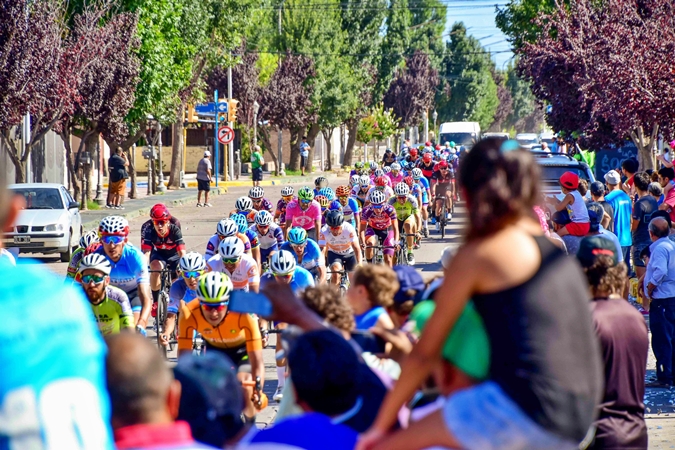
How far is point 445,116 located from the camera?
104 meters

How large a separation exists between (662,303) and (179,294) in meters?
4.89

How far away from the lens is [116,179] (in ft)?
103

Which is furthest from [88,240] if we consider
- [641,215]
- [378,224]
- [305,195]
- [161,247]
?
[378,224]

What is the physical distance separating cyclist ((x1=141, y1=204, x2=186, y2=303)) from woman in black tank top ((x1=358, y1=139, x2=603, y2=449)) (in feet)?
33.2

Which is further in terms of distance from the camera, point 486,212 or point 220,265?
point 220,265

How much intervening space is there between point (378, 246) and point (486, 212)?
13464 millimetres

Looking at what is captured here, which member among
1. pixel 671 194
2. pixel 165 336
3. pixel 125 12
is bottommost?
pixel 165 336

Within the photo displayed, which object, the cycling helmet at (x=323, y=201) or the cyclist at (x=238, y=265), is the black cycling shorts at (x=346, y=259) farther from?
the cyclist at (x=238, y=265)

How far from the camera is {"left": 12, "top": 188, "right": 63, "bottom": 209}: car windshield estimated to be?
20734 mm

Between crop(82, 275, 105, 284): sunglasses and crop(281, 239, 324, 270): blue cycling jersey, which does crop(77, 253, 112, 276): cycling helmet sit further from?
crop(281, 239, 324, 270): blue cycling jersey

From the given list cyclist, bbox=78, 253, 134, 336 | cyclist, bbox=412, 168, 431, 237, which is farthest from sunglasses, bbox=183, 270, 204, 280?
cyclist, bbox=412, 168, 431, 237

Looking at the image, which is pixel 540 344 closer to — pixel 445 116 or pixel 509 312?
pixel 509 312

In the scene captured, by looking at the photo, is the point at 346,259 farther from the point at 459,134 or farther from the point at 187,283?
the point at 459,134

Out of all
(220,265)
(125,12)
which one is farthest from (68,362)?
(125,12)
